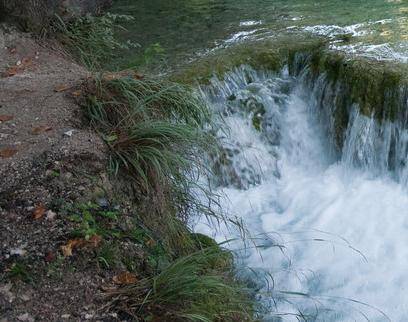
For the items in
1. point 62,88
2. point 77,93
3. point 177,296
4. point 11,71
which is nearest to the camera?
point 177,296

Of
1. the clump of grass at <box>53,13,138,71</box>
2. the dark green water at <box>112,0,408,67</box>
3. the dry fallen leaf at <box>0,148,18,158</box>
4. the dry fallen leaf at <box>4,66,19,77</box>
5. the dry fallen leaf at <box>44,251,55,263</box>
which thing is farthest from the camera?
the dark green water at <box>112,0,408,67</box>

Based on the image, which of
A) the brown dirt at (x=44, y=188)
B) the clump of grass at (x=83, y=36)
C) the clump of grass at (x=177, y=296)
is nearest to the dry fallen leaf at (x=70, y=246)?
the brown dirt at (x=44, y=188)

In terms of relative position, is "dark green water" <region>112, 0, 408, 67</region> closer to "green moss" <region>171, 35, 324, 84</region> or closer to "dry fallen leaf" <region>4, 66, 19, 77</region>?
"green moss" <region>171, 35, 324, 84</region>

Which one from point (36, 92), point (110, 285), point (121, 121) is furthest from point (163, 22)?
point (110, 285)

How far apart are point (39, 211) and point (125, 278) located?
0.63 metres

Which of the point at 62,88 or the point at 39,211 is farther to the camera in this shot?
the point at 62,88

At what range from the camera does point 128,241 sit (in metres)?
2.89

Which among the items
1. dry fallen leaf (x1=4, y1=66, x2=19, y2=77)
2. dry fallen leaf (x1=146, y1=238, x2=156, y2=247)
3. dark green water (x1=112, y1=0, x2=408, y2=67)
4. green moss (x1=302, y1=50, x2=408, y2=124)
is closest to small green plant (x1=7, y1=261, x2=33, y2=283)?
dry fallen leaf (x1=146, y1=238, x2=156, y2=247)

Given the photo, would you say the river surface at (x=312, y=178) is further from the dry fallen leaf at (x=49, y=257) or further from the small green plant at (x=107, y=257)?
the dry fallen leaf at (x=49, y=257)

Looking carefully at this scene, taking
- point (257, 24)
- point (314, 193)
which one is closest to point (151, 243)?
point (314, 193)

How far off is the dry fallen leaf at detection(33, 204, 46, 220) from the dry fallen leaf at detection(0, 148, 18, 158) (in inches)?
21.4

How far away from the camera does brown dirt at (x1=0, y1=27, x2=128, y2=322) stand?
2367 millimetres

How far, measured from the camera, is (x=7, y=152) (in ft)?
10.5

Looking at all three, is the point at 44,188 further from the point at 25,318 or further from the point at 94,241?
the point at 25,318
